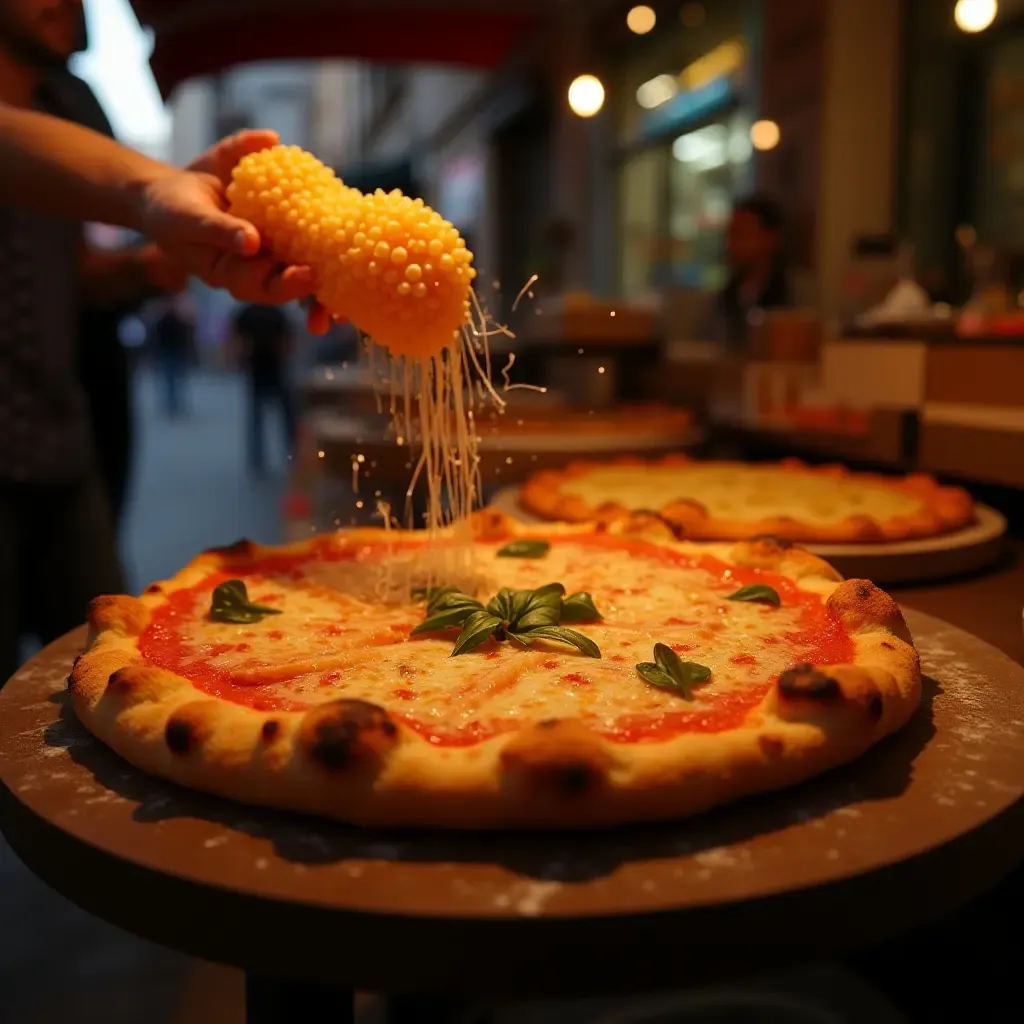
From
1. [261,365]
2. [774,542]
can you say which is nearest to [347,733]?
[774,542]

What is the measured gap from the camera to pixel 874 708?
100cm

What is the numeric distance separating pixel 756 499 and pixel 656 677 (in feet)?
4.10

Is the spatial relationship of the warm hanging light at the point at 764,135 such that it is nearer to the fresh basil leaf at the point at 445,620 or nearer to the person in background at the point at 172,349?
the fresh basil leaf at the point at 445,620

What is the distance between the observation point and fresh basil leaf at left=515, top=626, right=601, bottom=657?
47.6 inches

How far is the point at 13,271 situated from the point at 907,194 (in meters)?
4.45

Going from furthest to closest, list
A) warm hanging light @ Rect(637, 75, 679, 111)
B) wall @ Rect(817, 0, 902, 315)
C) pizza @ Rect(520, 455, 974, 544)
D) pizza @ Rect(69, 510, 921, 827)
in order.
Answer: warm hanging light @ Rect(637, 75, 679, 111) < wall @ Rect(817, 0, 902, 315) < pizza @ Rect(520, 455, 974, 544) < pizza @ Rect(69, 510, 921, 827)

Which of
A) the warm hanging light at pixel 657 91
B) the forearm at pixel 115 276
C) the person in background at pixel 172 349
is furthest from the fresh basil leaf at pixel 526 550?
the person in background at pixel 172 349

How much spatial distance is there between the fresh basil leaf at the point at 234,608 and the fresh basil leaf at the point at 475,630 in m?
0.31

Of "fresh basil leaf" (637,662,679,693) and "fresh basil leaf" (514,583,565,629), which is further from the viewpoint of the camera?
"fresh basil leaf" (514,583,565,629)

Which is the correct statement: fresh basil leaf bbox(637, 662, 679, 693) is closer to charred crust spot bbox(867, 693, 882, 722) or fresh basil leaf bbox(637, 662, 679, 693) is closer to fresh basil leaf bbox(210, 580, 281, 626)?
charred crust spot bbox(867, 693, 882, 722)

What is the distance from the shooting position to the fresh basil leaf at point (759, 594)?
1430mm

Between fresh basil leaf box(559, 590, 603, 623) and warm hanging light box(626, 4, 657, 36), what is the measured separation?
7680 mm

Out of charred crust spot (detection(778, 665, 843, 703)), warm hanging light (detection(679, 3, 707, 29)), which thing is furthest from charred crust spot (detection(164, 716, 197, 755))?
warm hanging light (detection(679, 3, 707, 29))

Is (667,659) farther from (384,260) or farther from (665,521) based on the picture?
(665,521)
